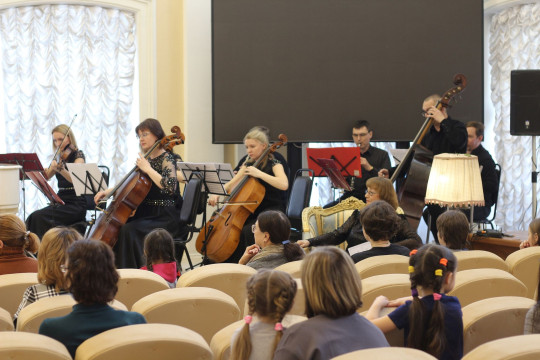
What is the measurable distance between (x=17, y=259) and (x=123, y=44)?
14.7 ft

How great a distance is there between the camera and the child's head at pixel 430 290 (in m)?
2.31

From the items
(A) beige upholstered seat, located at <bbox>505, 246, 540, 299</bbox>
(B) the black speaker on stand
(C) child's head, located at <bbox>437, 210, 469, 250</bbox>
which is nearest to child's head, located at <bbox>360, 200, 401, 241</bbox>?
(C) child's head, located at <bbox>437, 210, 469, 250</bbox>

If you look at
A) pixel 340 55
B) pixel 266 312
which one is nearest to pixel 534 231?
pixel 266 312

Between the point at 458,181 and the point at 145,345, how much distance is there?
2.88 m

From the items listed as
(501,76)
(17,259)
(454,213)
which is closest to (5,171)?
(17,259)

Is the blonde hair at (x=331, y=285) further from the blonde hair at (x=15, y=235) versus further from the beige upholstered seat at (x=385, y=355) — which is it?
the blonde hair at (x=15, y=235)

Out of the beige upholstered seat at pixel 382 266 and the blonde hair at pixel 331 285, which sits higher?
the blonde hair at pixel 331 285

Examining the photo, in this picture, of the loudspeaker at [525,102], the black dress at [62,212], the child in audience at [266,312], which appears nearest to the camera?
the child in audience at [266,312]

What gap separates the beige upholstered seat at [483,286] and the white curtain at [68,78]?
5356 mm

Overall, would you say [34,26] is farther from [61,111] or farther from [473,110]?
[473,110]

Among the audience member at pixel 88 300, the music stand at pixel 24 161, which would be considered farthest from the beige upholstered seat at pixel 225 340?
the music stand at pixel 24 161

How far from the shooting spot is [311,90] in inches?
284

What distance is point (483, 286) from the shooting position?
9.21ft

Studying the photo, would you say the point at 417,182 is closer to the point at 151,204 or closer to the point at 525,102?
the point at 525,102
